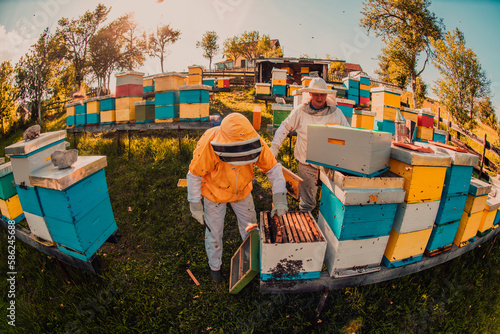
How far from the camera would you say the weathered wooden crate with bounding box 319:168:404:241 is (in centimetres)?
183

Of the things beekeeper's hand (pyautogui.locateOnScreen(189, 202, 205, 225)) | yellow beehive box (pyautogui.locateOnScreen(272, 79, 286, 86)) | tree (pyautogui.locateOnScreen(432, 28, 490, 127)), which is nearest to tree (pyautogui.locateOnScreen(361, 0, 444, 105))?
Answer: tree (pyautogui.locateOnScreen(432, 28, 490, 127))

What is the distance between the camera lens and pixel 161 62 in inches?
1261

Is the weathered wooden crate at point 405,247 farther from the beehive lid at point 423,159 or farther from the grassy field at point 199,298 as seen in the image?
the grassy field at point 199,298

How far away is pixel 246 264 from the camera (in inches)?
103

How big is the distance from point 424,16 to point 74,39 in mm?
28225

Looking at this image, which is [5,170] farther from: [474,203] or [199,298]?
[474,203]

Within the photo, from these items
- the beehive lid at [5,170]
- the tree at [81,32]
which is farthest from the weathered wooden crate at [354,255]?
the tree at [81,32]

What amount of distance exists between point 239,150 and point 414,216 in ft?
5.58

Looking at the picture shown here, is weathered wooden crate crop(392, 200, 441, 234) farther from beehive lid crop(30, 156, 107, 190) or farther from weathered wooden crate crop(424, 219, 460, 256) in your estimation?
beehive lid crop(30, 156, 107, 190)

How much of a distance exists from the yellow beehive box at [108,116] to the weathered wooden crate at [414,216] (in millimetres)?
6774

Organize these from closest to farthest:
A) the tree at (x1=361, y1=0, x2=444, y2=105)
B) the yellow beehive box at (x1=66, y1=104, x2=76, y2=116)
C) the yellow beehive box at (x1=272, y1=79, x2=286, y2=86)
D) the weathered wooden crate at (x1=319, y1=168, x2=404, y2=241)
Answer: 1. the weathered wooden crate at (x1=319, y1=168, x2=404, y2=241)
2. the yellow beehive box at (x1=66, y1=104, x2=76, y2=116)
3. the yellow beehive box at (x1=272, y1=79, x2=286, y2=86)
4. the tree at (x1=361, y1=0, x2=444, y2=105)

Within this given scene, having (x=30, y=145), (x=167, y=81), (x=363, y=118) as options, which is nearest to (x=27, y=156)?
(x=30, y=145)

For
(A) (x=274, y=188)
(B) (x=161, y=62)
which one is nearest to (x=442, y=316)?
(A) (x=274, y=188)

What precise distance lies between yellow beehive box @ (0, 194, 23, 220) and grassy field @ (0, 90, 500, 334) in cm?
90
